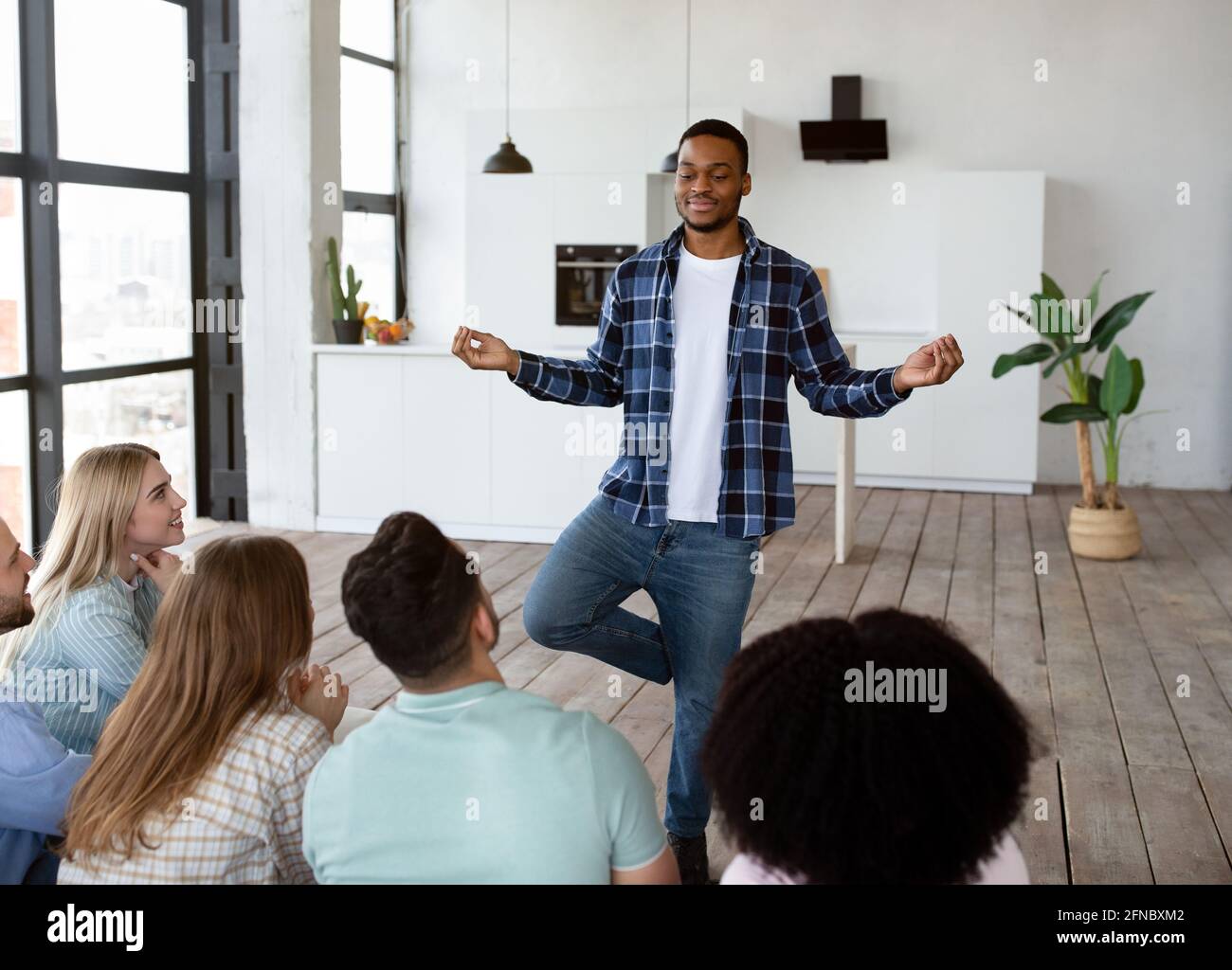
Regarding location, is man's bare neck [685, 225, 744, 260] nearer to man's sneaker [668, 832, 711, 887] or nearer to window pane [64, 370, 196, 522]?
man's sneaker [668, 832, 711, 887]

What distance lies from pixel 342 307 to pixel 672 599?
163 inches

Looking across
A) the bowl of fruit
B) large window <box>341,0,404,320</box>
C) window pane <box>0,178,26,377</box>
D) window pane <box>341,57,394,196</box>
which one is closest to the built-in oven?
large window <box>341,0,404,320</box>

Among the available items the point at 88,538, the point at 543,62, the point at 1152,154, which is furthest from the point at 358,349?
the point at 1152,154

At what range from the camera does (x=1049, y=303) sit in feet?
20.7

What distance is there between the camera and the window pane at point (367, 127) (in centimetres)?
866

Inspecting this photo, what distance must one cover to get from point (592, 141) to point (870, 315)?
2045 millimetres

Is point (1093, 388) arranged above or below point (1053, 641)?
above

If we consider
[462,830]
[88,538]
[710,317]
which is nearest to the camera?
[462,830]

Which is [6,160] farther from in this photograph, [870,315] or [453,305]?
[870,315]

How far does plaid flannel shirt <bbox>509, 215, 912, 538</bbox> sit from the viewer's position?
2582 millimetres

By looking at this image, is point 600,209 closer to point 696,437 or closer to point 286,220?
point 286,220

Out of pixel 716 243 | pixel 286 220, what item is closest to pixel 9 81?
pixel 286 220

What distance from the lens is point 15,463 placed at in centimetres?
546

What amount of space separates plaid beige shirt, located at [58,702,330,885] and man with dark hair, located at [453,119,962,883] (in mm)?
947
